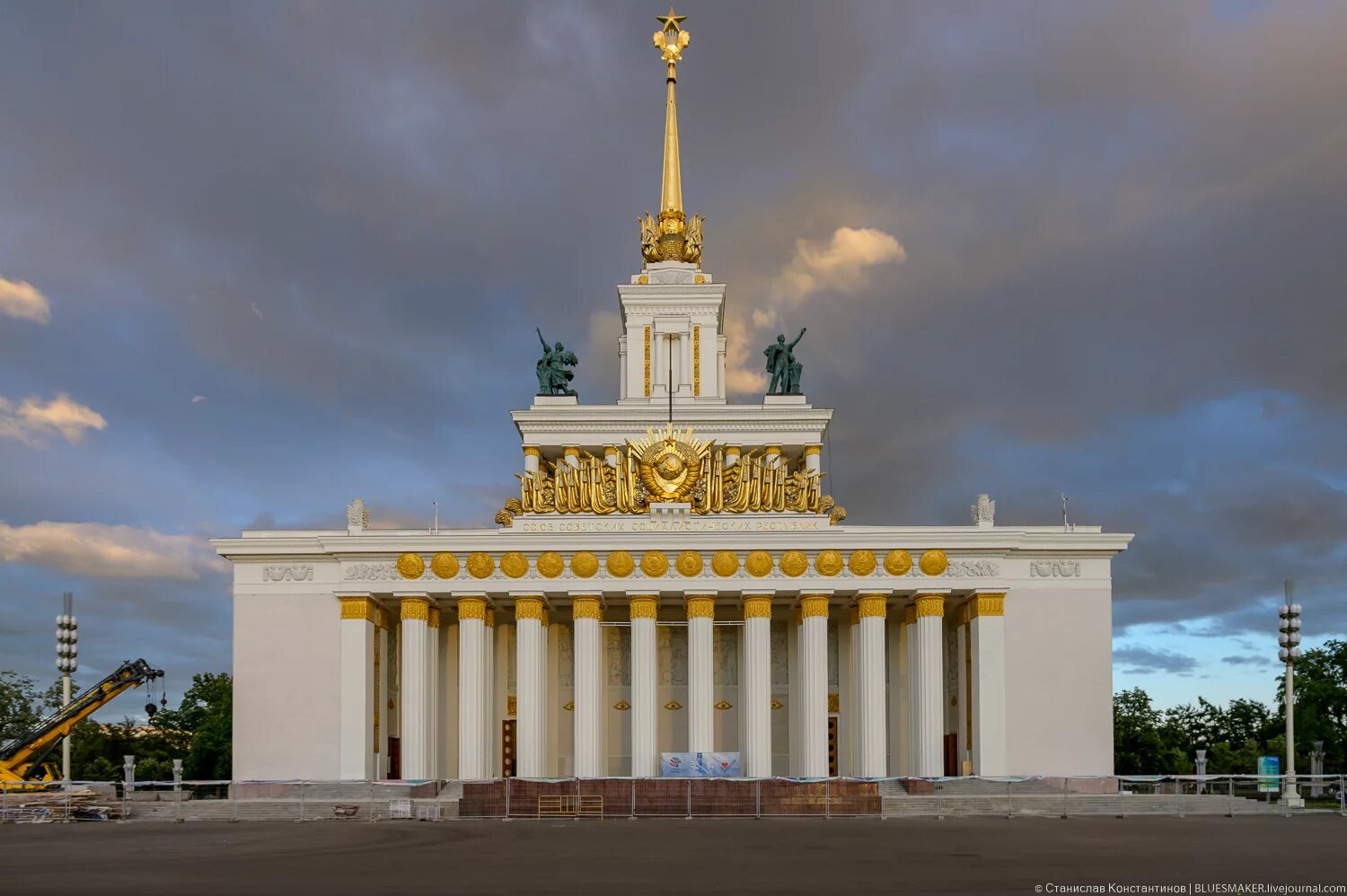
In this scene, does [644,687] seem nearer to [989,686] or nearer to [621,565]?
[621,565]

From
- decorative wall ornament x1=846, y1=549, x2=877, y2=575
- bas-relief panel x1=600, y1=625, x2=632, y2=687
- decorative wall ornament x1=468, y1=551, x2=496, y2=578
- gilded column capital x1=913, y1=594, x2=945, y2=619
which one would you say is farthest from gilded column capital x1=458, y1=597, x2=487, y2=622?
gilded column capital x1=913, y1=594, x2=945, y2=619

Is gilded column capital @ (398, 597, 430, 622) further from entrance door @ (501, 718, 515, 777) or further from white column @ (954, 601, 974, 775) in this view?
white column @ (954, 601, 974, 775)

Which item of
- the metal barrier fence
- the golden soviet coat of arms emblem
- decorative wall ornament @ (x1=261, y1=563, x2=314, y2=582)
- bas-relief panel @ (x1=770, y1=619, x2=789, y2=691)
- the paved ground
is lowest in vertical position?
the metal barrier fence

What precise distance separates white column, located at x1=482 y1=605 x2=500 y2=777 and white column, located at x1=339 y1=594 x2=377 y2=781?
3.46m

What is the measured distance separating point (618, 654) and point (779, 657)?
18.2 feet

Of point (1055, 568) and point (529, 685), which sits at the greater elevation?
point (1055, 568)

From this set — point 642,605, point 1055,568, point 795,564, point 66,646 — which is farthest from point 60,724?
point 1055,568

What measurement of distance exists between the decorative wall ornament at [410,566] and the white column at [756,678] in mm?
10101

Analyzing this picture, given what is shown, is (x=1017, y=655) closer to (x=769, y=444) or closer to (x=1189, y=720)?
(x=769, y=444)

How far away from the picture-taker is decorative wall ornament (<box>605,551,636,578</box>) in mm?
45312

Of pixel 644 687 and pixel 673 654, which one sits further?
pixel 673 654

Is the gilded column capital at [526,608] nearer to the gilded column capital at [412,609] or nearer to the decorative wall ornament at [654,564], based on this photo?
the gilded column capital at [412,609]

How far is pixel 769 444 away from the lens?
55062 millimetres

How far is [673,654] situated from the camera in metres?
50.4
